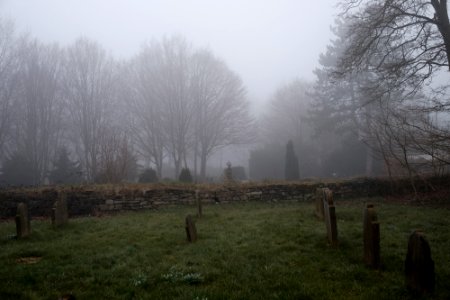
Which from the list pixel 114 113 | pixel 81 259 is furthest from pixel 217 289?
pixel 114 113

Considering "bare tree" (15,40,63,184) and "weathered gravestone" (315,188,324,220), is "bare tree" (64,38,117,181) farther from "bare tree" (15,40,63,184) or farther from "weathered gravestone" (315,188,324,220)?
"weathered gravestone" (315,188,324,220)

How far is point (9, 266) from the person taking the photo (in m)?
6.46

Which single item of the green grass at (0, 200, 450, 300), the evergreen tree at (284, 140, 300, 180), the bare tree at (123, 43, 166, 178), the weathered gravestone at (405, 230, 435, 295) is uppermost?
the bare tree at (123, 43, 166, 178)

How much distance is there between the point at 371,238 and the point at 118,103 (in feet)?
109

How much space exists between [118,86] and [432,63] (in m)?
29.3

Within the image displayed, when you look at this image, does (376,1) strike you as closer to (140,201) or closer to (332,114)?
(140,201)

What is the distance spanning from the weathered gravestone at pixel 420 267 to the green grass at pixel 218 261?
6.5 inches

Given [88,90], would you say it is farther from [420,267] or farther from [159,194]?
[420,267]

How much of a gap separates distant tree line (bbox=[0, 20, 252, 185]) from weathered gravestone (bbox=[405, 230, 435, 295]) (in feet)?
84.9

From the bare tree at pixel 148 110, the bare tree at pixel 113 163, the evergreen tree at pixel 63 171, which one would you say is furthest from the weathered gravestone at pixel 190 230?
the bare tree at pixel 148 110

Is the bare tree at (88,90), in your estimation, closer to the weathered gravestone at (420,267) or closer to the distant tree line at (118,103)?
the distant tree line at (118,103)

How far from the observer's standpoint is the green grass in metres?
5.01

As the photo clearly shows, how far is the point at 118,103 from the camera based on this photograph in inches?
1390

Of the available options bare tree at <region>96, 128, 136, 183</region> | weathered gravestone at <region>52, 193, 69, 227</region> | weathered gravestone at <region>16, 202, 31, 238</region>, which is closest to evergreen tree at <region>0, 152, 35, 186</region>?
bare tree at <region>96, 128, 136, 183</region>
